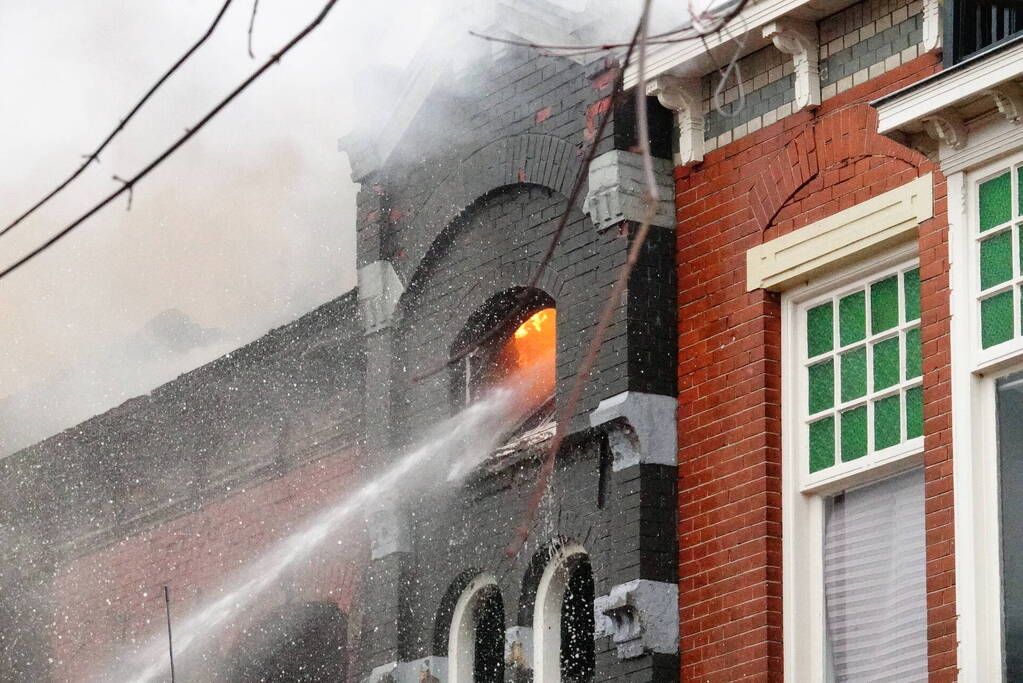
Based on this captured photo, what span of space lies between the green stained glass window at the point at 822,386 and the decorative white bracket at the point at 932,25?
68.7 inches

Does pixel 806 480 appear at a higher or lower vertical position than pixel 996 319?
lower

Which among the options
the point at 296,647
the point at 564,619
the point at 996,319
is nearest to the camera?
the point at 996,319

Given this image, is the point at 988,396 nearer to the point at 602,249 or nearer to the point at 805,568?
the point at 805,568

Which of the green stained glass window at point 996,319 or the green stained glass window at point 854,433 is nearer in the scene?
the green stained glass window at point 996,319

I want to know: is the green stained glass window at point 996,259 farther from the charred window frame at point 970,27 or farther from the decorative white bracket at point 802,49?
the decorative white bracket at point 802,49

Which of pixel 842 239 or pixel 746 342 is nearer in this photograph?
pixel 842 239

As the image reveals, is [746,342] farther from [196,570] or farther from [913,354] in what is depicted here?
[196,570]

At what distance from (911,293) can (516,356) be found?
374 cm

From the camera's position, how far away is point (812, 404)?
12250 mm

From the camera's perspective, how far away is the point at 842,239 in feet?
39.8

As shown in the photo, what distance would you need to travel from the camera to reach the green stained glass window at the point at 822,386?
12164 millimetres

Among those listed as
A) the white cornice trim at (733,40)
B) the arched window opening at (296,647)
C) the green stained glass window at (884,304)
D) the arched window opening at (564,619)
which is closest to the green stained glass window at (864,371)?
the green stained glass window at (884,304)

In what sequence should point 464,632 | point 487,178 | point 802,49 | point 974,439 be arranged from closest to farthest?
point 974,439, point 802,49, point 464,632, point 487,178

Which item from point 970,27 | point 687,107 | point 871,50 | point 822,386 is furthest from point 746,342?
point 970,27
